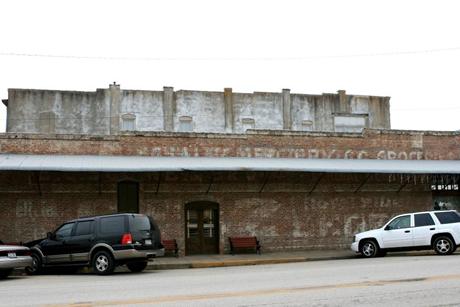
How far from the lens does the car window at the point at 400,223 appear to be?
23234 mm

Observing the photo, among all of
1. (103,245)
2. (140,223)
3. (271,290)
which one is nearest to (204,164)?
(140,223)

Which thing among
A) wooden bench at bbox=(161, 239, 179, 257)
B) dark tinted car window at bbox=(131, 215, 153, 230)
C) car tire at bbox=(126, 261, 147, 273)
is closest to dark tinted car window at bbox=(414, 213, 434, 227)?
wooden bench at bbox=(161, 239, 179, 257)

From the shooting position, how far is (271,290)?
40.2ft

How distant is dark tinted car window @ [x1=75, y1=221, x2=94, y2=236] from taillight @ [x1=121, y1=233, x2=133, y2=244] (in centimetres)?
131

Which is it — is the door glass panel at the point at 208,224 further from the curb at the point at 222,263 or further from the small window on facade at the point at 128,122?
the small window on facade at the point at 128,122

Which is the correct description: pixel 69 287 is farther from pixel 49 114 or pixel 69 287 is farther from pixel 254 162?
pixel 49 114

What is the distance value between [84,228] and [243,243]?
849cm

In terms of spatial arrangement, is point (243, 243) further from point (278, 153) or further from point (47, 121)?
point (47, 121)

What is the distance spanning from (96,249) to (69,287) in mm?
4698

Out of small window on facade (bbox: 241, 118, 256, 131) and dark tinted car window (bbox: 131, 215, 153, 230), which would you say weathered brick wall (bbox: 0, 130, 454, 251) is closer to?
dark tinted car window (bbox: 131, 215, 153, 230)

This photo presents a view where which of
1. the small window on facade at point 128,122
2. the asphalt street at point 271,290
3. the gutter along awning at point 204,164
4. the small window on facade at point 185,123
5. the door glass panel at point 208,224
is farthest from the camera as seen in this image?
the small window on facade at point 185,123

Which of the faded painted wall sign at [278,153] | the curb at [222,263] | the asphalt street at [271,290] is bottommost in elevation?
the curb at [222,263]

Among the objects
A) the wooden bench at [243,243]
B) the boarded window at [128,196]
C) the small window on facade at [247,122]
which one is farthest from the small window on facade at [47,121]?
the wooden bench at [243,243]

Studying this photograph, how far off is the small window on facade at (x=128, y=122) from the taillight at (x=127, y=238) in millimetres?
27882
